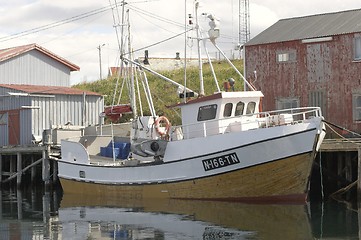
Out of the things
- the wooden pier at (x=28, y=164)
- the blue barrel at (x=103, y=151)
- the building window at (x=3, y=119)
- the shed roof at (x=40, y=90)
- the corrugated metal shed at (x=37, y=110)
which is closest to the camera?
the blue barrel at (x=103, y=151)

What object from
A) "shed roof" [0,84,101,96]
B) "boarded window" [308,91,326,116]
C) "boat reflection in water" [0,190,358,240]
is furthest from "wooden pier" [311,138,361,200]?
"shed roof" [0,84,101,96]

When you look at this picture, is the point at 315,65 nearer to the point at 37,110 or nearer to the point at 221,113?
the point at 221,113

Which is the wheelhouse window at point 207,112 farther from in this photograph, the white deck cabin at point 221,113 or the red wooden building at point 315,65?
the red wooden building at point 315,65

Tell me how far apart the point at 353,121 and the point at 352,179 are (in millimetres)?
4308

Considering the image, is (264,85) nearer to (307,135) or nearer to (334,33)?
(334,33)

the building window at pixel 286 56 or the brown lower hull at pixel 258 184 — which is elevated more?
the building window at pixel 286 56

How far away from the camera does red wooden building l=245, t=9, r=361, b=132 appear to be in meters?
29.8

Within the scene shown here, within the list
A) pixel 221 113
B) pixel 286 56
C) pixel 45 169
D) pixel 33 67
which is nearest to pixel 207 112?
pixel 221 113

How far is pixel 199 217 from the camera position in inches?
866

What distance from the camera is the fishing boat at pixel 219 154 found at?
76.3 feet

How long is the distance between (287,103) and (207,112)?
7.56 meters

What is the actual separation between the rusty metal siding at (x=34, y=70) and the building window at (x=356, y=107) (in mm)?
16420

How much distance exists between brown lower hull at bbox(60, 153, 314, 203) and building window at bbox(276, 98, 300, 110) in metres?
8.13

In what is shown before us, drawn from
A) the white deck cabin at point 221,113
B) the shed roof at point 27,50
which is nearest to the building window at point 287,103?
the white deck cabin at point 221,113
